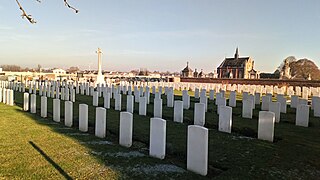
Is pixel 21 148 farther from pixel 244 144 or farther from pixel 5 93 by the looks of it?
pixel 5 93

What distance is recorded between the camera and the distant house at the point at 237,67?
71125 millimetres

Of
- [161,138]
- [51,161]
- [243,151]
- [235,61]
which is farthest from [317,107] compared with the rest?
[235,61]

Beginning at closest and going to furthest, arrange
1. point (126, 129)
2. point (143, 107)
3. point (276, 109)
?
1. point (126, 129)
2. point (276, 109)
3. point (143, 107)

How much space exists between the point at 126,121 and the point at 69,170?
2.07 metres

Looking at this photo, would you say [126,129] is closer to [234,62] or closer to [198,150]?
[198,150]

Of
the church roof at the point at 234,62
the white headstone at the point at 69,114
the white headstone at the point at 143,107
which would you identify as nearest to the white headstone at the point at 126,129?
the white headstone at the point at 69,114

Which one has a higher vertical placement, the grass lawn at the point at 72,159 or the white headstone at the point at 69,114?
the white headstone at the point at 69,114

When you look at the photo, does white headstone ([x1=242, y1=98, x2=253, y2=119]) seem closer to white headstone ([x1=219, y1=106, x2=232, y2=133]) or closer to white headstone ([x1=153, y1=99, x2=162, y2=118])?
white headstone ([x1=219, y1=106, x2=232, y2=133])

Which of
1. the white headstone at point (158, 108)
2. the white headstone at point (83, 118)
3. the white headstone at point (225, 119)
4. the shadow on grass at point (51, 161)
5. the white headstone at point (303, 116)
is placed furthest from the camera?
the white headstone at point (158, 108)

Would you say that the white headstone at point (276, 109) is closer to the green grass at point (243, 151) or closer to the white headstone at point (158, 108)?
the green grass at point (243, 151)

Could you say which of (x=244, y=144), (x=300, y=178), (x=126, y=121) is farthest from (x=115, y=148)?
(x=300, y=178)

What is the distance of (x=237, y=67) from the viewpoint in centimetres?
7419

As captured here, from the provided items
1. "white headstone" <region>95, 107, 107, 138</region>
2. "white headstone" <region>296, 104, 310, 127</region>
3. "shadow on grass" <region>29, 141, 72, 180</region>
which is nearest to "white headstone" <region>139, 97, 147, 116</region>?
"white headstone" <region>95, 107, 107, 138</region>

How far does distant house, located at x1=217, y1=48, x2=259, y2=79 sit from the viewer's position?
233 ft
